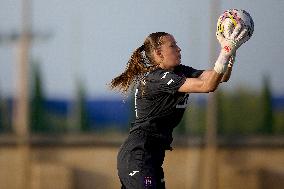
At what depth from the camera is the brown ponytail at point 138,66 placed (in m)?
4.88

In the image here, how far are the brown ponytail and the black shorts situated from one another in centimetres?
26

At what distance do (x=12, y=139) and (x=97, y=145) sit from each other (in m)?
0.80

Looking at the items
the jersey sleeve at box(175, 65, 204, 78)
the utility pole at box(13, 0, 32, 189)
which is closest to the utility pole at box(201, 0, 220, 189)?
the utility pole at box(13, 0, 32, 189)

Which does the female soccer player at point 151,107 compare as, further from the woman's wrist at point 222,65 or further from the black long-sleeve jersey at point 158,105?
the woman's wrist at point 222,65

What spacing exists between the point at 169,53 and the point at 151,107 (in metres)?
0.29

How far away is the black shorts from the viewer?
15.7 feet

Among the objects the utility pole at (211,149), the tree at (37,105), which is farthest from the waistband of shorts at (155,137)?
the tree at (37,105)

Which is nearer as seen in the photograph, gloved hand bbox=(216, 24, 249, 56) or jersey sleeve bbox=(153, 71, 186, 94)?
gloved hand bbox=(216, 24, 249, 56)

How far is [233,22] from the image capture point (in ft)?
14.7

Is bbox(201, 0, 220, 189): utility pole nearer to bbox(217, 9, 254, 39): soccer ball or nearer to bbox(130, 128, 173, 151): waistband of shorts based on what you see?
bbox(130, 128, 173, 151): waistband of shorts

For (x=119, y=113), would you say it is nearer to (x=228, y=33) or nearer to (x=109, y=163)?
(x=109, y=163)

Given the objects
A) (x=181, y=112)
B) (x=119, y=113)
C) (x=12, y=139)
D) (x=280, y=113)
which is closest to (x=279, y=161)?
(x=280, y=113)

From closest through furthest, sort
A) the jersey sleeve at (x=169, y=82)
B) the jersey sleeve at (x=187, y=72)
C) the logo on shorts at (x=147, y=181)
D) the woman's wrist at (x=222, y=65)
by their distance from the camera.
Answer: the woman's wrist at (x=222, y=65)
the jersey sleeve at (x=169, y=82)
the logo on shorts at (x=147, y=181)
the jersey sleeve at (x=187, y=72)

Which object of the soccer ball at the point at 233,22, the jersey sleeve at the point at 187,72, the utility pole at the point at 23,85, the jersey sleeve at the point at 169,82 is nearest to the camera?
the soccer ball at the point at 233,22
